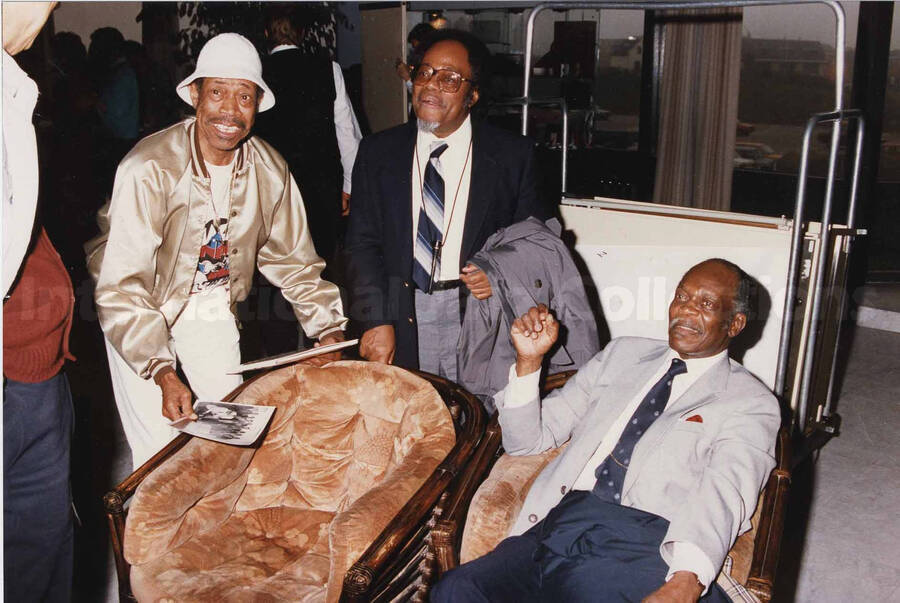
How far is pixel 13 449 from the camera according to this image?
169 cm

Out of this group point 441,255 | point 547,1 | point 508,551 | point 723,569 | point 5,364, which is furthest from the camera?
point 547,1

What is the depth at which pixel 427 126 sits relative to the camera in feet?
8.35

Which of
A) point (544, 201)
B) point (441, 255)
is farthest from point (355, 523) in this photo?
point (544, 201)

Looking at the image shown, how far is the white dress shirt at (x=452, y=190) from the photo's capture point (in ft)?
8.50

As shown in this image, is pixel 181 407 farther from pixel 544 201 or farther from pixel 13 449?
pixel 544 201

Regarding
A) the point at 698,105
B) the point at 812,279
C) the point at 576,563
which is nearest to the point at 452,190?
the point at 576,563

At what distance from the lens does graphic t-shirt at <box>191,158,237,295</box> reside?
237cm

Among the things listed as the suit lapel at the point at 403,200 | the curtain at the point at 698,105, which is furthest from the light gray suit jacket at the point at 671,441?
the curtain at the point at 698,105

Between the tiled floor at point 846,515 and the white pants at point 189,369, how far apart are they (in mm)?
A: 575

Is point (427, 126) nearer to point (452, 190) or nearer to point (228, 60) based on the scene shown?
point (452, 190)

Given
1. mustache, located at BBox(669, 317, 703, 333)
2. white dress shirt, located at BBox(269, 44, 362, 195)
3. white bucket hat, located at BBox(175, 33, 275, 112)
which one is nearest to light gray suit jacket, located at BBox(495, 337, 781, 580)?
mustache, located at BBox(669, 317, 703, 333)

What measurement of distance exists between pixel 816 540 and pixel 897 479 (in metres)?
0.75

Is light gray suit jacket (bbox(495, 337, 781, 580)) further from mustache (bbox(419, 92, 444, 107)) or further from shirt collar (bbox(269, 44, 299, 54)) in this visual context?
shirt collar (bbox(269, 44, 299, 54))

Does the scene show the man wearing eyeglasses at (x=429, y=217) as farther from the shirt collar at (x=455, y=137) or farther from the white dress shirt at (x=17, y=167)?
the white dress shirt at (x=17, y=167)
